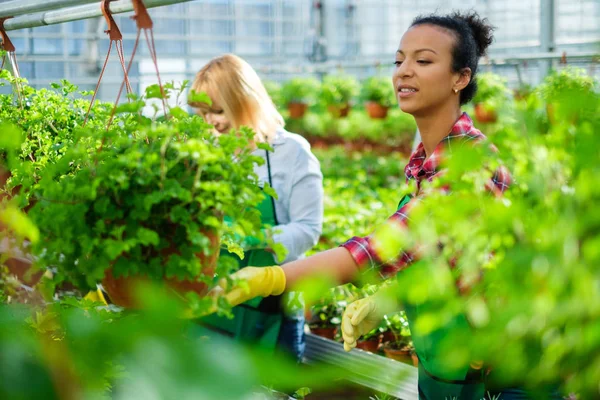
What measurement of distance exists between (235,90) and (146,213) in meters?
1.41

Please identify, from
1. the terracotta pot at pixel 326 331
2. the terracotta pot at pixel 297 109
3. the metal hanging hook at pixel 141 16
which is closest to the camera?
the metal hanging hook at pixel 141 16

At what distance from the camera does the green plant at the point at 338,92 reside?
738 centimetres

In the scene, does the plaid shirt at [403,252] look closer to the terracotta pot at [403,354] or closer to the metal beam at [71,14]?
the metal beam at [71,14]

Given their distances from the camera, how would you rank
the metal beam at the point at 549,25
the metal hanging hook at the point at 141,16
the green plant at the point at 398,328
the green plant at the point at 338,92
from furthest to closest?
the green plant at the point at 338,92 < the metal beam at the point at 549,25 < the green plant at the point at 398,328 < the metal hanging hook at the point at 141,16

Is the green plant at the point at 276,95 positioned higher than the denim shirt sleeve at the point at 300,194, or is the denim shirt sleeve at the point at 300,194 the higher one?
the green plant at the point at 276,95

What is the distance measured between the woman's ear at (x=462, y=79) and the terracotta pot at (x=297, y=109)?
5905 millimetres

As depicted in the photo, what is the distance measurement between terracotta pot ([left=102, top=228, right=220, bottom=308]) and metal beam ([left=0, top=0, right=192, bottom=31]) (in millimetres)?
503

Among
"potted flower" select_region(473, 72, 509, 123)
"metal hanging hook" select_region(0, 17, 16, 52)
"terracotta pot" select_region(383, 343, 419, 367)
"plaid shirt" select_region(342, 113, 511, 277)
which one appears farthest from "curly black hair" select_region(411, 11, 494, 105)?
"potted flower" select_region(473, 72, 509, 123)

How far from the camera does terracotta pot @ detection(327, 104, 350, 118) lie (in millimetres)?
7432

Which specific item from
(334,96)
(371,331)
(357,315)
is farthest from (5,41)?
(334,96)

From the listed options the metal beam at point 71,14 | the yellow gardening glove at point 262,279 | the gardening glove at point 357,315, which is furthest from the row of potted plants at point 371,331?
the metal beam at point 71,14

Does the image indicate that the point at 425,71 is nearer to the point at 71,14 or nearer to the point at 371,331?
the point at 71,14

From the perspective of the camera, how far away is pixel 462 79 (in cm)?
172

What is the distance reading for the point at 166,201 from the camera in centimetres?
105
